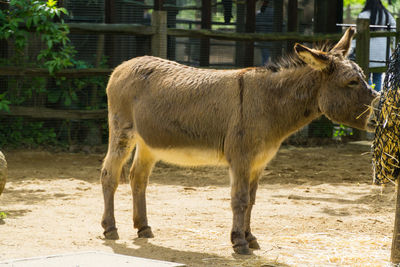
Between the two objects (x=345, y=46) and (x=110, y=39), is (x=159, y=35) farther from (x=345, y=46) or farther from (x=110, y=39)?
(x=345, y=46)

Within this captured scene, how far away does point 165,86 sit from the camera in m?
5.67

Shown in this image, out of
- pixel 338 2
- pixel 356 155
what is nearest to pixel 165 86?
pixel 356 155

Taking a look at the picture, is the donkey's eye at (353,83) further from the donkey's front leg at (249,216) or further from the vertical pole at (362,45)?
the vertical pole at (362,45)

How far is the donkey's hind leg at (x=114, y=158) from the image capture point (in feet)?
19.0

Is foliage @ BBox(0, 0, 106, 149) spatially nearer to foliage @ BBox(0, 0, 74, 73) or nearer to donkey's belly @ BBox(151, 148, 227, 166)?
foliage @ BBox(0, 0, 74, 73)

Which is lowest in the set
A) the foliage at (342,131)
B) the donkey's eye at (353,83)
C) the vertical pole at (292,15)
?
the foliage at (342,131)

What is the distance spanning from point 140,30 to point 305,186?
3.74 m

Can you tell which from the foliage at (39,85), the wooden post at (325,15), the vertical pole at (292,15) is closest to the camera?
the foliage at (39,85)

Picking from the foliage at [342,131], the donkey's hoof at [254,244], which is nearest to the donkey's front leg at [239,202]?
the donkey's hoof at [254,244]

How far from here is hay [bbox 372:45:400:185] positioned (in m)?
4.17

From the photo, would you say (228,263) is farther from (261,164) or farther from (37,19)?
(37,19)

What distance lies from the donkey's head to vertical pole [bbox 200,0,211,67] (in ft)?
20.5

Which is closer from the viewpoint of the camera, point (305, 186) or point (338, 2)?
point (305, 186)

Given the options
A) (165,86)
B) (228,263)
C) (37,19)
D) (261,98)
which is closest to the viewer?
(228,263)
